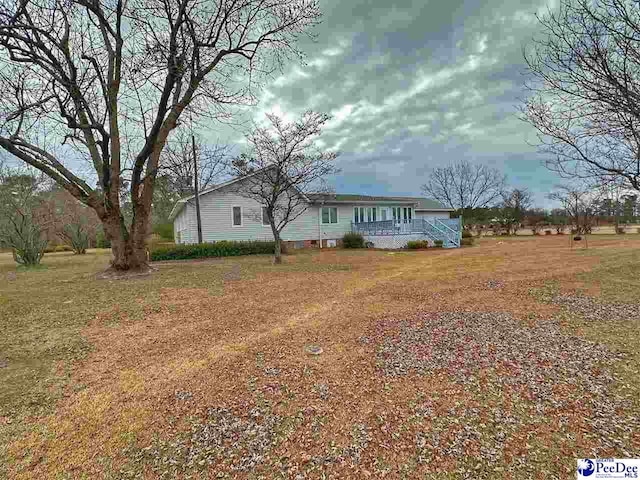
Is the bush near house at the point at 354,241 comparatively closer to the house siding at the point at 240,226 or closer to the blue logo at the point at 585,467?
the house siding at the point at 240,226

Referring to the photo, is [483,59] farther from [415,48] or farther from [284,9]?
[284,9]

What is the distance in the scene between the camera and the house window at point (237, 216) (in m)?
18.8

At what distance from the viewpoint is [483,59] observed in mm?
8703

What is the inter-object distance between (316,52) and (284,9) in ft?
5.16

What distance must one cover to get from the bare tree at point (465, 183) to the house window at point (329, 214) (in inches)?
852

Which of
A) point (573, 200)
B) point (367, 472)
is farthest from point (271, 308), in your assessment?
point (573, 200)

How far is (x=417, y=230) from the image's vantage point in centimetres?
2053

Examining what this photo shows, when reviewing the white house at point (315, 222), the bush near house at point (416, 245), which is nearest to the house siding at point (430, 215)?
the white house at point (315, 222)

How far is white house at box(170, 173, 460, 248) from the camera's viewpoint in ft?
59.6

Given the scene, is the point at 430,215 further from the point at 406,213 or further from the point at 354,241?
the point at 354,241

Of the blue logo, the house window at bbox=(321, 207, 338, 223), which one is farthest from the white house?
the blue logo

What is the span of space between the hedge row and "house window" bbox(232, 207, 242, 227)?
1.79m

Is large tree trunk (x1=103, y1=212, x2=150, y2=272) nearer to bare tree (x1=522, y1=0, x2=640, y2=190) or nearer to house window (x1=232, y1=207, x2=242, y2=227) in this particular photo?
house window (x1=232, y1=207, x2=242, y2=227)

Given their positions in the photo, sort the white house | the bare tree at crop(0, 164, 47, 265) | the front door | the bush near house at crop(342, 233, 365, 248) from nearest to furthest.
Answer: the bare tree at crop(0, 164, 47, 265), the white house, the bush near house at crop(342, 233, 365, 248), the front door
